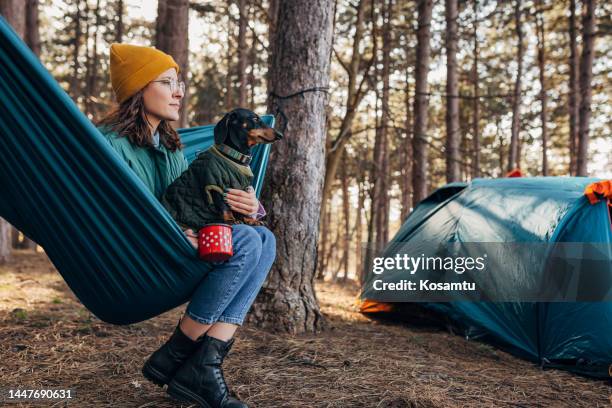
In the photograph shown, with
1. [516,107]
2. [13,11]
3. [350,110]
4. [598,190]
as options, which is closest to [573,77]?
[516,107]

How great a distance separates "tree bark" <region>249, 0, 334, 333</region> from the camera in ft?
10.2

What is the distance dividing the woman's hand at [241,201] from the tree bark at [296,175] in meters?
1.24

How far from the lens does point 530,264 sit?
3322mm

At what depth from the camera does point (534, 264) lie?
10.8 ft

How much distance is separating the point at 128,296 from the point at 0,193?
0.58 m

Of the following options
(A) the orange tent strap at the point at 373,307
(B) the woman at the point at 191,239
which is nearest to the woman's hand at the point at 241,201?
(B) the woman at the point at 191,239

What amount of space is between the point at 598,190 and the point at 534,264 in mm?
590

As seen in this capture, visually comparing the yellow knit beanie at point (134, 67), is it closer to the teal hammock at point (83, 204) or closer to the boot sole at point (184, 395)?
the teal hammock at point (83, 204)

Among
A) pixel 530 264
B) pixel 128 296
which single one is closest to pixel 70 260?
pixel 128 296

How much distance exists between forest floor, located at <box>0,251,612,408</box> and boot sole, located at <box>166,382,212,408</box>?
0.13m

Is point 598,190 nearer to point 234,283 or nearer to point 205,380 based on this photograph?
point 234,283

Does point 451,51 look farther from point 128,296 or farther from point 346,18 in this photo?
point 128,296

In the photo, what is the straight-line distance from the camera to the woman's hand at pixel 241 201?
1.79 metres

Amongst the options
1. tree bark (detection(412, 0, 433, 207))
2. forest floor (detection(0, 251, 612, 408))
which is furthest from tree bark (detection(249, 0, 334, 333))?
tree bark (detection(412, 0, 433, 207))
